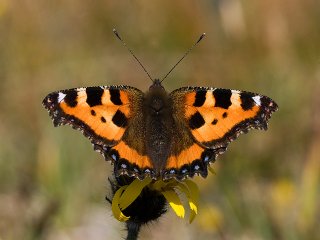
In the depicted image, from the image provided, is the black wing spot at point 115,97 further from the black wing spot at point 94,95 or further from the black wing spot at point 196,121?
the black wing spot at point 196,121

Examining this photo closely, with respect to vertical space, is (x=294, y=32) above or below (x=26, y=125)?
above

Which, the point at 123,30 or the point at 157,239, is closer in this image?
the point at 157,239

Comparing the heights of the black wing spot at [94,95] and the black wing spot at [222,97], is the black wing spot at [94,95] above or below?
below

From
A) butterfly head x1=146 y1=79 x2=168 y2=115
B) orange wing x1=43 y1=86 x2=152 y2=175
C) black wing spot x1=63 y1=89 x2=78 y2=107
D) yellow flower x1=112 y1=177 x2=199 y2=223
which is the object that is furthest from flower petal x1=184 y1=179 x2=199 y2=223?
black wing spot x1=63 y1=89 x2=78 y2=107

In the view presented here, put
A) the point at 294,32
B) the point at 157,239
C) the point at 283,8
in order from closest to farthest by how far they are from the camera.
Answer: the point at 157,239 < the point at 294,32 < the point at 283,8

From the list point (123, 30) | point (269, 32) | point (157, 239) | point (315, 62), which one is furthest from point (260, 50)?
point (157, 239)

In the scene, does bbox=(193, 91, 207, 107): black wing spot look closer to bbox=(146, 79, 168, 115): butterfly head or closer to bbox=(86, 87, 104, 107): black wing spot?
bbox=(146, 79, 168, 115): butterfly head

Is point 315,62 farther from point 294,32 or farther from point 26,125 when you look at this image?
point 26,125

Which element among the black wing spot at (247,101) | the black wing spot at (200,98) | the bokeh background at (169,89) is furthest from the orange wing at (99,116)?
the bokeh background at (169,89)
